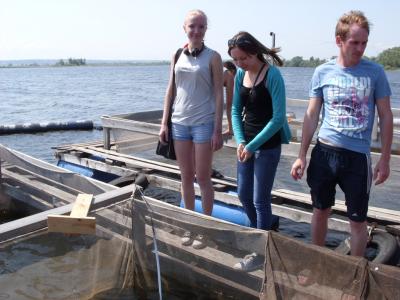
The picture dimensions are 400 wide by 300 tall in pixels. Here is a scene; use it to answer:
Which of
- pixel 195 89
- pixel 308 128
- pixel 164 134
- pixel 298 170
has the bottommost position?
pixel 298 170

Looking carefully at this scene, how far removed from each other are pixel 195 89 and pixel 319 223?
1521mm

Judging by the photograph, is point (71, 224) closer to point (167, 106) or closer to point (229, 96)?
point (167, 106)

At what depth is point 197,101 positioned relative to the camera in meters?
4.35

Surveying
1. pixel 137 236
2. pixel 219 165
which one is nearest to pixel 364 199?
pixel 137 236

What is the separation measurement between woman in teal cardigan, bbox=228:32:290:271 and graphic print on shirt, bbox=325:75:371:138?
1.47 ft

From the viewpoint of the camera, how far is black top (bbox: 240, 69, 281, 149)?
3906 mm

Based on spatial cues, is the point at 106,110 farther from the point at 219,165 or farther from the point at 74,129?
the point at 219,165

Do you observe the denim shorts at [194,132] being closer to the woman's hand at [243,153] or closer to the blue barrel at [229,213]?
the woman's hand at [243,153]

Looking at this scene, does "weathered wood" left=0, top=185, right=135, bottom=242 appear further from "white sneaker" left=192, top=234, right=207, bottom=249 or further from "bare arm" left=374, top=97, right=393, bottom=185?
"bare arm" left=374, top=97, right=393, bottom=185

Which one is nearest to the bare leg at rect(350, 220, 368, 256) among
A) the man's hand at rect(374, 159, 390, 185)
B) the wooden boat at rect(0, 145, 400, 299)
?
the man's hand at rect(374, 159, 390, 185)

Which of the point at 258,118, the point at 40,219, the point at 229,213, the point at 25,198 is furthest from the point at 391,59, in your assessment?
the point at 40,219

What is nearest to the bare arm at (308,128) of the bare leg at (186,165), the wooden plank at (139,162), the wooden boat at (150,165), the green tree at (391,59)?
the bare leg at (186,165)

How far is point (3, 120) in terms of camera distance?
76.7 feet

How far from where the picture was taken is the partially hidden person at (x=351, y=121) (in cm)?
337
